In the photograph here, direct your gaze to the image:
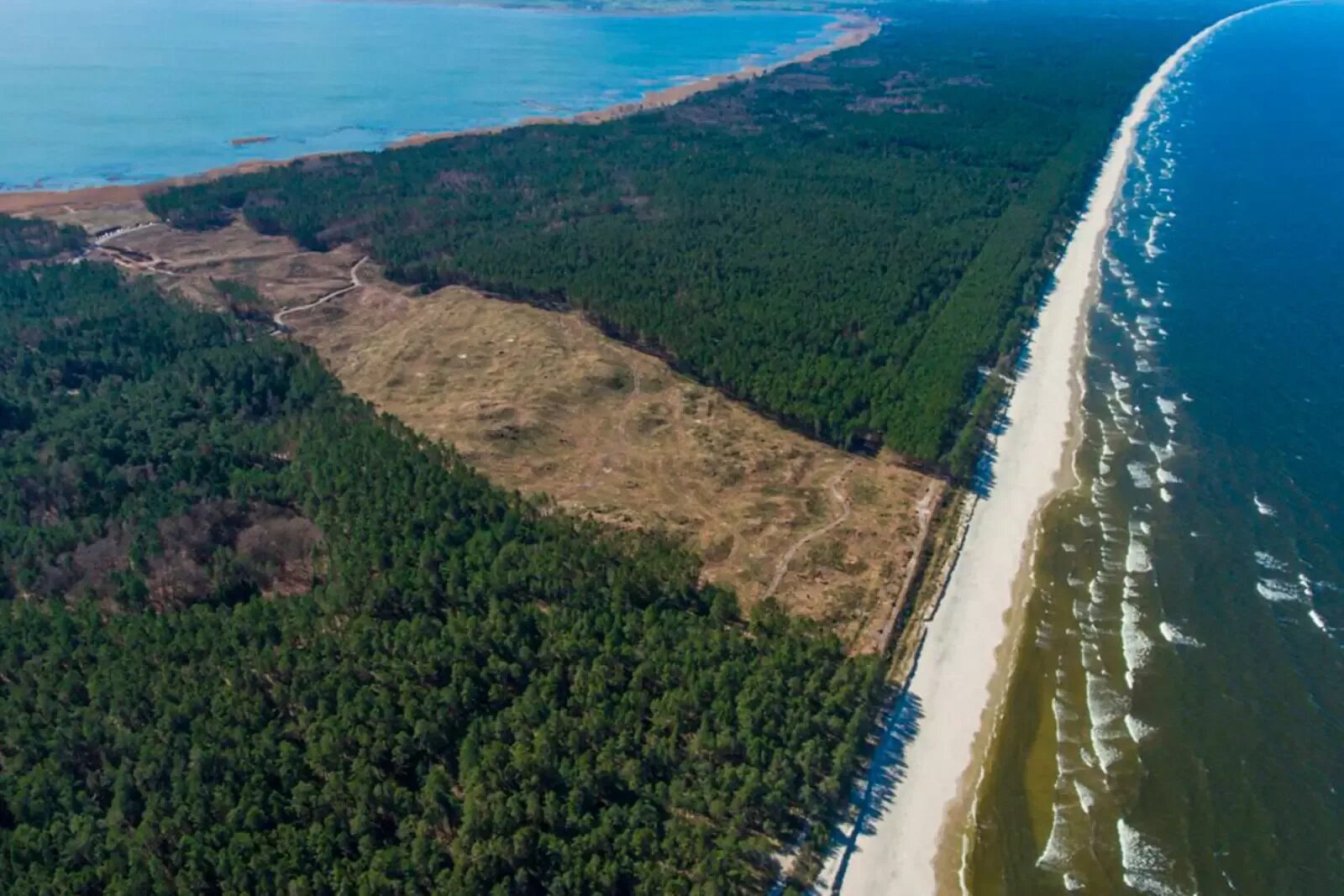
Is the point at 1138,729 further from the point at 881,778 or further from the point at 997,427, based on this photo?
the point at 997,427

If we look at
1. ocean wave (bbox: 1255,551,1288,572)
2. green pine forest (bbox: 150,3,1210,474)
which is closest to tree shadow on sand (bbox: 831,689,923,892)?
green pine forest (bbox: 150,3,1210,474)

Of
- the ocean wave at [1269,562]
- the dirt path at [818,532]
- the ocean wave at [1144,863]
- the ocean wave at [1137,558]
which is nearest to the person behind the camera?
the ocean wave at [1144,863]

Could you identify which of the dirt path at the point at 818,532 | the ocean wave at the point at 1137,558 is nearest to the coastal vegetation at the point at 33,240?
the dirt path at the point at 818,532

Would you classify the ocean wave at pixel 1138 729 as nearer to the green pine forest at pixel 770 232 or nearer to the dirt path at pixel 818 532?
the dirt path at pixel 818 532

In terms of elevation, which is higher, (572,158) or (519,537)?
(572,158)

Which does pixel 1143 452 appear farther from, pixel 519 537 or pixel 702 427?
pixel 519 537

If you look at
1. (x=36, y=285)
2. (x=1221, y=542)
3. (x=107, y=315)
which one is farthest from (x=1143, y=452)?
(x=36, y=285)
